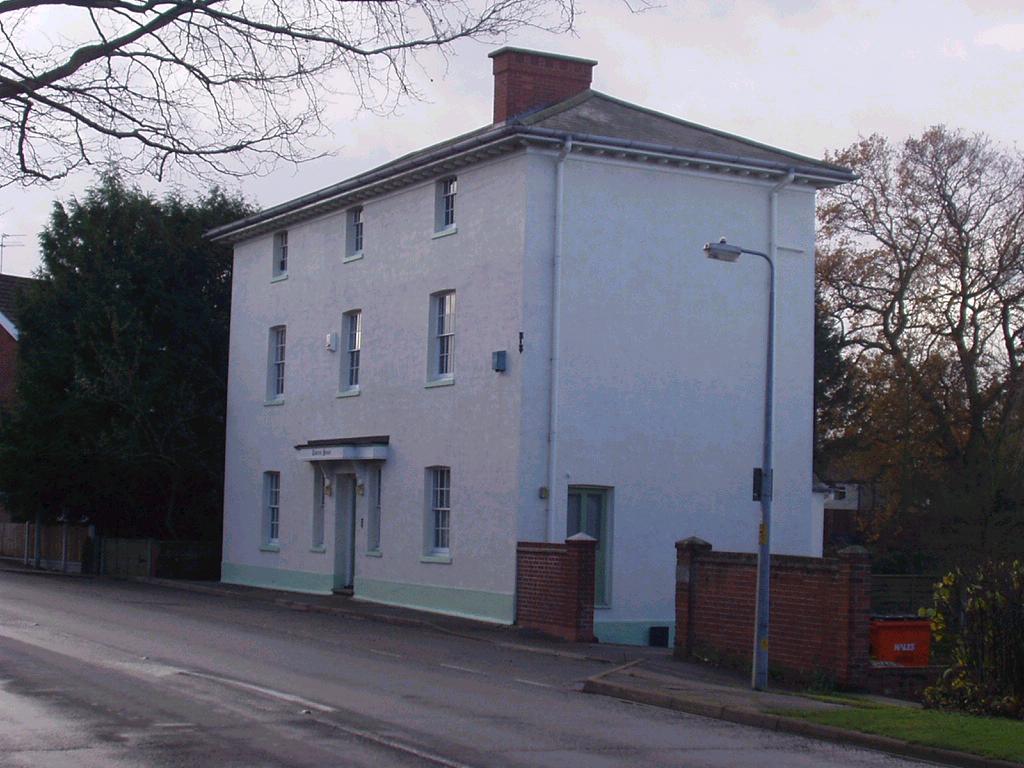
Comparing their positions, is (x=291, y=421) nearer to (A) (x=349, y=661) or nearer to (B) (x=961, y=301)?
(A) (x=349, y=661)

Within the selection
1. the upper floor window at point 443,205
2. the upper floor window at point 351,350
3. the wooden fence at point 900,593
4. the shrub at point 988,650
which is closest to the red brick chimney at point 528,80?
the upper floor window at point 443,205

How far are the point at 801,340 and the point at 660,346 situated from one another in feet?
11.3

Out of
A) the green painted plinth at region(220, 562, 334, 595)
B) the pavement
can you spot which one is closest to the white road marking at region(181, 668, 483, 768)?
the pavement

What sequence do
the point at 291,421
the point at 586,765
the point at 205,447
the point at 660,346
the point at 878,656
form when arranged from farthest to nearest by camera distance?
the point at 205,447 → the point at 291,421 → the point at 660,346 → the point at 878,656 → the point at 586,765

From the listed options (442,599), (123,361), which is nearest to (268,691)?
(442,599)

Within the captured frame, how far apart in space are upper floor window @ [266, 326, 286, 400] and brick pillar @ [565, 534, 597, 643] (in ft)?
45.9

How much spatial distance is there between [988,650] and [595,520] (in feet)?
37.4

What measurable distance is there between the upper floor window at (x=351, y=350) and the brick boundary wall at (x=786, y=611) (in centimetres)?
1234

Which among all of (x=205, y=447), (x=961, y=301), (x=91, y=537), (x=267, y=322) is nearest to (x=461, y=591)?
(x=267, y=322)

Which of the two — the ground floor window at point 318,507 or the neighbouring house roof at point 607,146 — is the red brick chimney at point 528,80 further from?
the ground floor window at point 318,507

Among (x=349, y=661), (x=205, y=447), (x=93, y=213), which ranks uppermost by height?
(x=93, y=213)

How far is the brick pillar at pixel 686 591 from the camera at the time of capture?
71.7ft

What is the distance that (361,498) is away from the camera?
3173 cm

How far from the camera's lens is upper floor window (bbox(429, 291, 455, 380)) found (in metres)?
29.0
